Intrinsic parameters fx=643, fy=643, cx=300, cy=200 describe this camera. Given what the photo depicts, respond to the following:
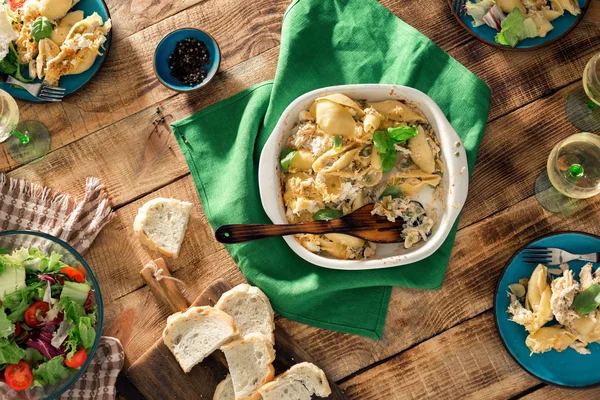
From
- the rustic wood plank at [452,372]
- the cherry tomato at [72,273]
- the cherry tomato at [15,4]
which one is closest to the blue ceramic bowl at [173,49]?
the cherry tomato at [15,4]

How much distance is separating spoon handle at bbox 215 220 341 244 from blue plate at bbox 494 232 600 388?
0.90 metres

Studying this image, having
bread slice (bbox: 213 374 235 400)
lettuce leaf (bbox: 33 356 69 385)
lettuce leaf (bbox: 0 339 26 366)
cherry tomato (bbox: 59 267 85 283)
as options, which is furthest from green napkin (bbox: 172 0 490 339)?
lettuce leaf (bbox: 0 339 26 366)

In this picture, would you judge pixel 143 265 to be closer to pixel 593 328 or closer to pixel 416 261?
pixel 416 261

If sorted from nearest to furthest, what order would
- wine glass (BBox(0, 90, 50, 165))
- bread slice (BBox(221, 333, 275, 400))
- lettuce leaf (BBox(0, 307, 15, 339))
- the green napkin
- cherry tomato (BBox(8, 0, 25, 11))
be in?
lettuce leaf (BBox(0, 307, 15, 339))
bread slice (BBox(221, 333, 275, 400))
the green napkin
cherry tomato (BBox(8, 0, 25, 11))
wine glass (BBox(0, 90, 50, 165))

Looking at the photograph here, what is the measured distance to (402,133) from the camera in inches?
110

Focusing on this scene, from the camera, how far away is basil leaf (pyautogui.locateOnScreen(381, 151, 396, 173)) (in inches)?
112

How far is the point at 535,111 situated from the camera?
3.25m

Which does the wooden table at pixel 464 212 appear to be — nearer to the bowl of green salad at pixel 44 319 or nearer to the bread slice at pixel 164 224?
the bread slice at pixel 164 224

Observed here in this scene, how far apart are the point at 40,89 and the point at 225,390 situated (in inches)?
67.6

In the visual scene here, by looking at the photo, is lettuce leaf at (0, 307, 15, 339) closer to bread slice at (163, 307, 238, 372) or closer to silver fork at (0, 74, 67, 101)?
bread slice at (163, 307, 238, 372)

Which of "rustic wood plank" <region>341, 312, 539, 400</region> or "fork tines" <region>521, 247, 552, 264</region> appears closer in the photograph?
"fork tines" <region>521, 247, 552, 264</region>

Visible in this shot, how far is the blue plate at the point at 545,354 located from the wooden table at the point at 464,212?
0.12 m

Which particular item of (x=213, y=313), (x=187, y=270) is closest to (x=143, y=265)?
(x=187, y=270)

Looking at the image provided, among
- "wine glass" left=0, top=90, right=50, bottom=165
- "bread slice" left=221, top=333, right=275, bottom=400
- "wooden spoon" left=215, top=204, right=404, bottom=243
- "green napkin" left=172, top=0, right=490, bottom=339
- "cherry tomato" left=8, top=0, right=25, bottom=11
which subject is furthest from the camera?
"wine glass" left=0, top=90, right=50, bottom=165
